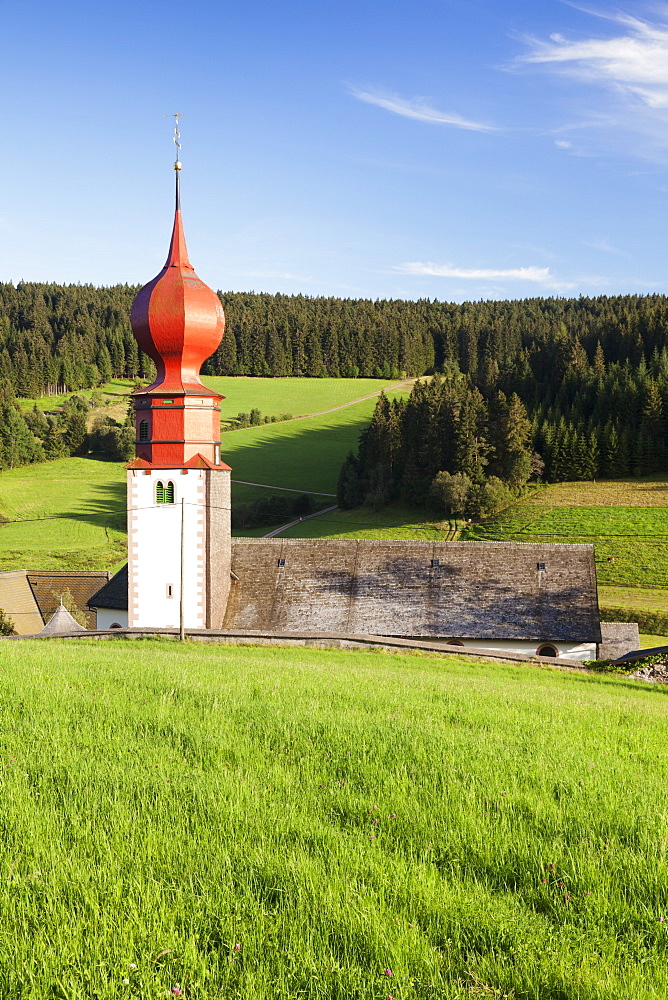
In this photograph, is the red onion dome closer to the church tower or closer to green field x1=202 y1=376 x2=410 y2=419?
the church tower

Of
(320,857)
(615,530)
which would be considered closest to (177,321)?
(320,857)

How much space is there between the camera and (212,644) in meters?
25.2

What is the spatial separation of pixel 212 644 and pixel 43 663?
40.7 feet

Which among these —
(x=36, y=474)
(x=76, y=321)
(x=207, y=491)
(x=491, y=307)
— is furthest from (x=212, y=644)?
(x=491, y=307)

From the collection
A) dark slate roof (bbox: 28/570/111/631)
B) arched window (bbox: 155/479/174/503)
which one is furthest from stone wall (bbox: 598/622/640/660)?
dark slate roof (bbox: 28/570/111/631)

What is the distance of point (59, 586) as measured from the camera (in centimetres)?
4384

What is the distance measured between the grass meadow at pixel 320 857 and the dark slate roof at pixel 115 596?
71.9ft

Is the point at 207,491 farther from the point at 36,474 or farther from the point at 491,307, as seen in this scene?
the point at 491,307

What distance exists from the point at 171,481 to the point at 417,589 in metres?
10.4

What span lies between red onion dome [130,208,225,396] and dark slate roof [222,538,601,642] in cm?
770

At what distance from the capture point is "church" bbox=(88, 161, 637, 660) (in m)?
27.7

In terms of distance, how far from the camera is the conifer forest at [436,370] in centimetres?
8181

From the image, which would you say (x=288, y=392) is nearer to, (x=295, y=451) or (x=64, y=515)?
(x=295, y=451)

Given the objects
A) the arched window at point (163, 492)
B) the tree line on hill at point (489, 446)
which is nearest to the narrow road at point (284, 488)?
the tree line on hill at point (489, 446)
